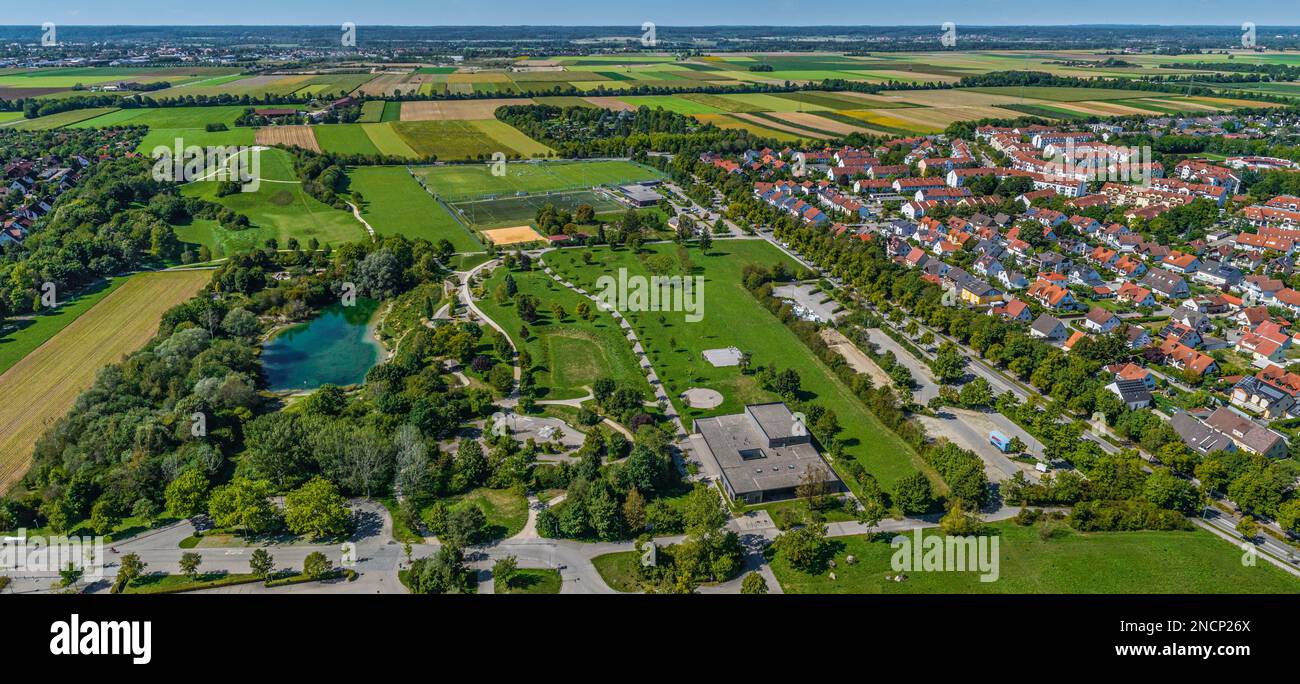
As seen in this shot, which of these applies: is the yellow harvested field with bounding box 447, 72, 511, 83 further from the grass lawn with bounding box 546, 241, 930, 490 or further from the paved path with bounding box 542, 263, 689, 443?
the paved path with bounding box 542, 263, 689, 443

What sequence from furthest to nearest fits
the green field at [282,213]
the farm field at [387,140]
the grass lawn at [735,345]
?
1. the farm field at [387,140]
2. the green field at [282,213]
3. the grass lawn at [735,345]

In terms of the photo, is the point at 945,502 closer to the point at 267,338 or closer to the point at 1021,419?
the point at 1021,419

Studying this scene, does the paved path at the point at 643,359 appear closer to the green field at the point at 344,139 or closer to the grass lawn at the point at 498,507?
the grass lawn at the point at 498,507

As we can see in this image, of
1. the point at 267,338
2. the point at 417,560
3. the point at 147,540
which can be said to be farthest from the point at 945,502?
the point at 267,338

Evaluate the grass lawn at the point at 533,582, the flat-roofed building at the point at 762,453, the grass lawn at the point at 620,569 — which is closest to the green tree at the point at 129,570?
the grass lawn at the point at 533,582

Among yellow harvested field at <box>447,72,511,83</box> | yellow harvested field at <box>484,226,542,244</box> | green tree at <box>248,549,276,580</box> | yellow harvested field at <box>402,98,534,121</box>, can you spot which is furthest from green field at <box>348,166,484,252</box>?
yellow harvested field at <box>447,72,511,83</box>

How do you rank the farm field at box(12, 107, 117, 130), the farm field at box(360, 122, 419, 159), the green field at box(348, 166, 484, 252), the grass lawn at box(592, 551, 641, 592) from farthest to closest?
the farm field at box(12, 107, 117, 130) < the farm field at box(360, 122, 419, 159) < the green field at box(348, 166, 484, 252) < the grass lawn at box(592, 551, 641, 592)
